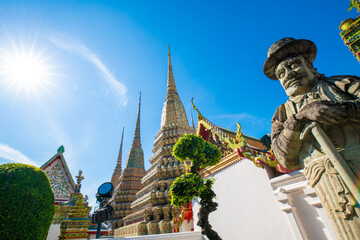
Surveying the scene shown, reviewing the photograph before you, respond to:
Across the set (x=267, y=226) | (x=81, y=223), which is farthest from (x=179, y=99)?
(x=267, y=226)

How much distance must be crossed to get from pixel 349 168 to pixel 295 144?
0.44m

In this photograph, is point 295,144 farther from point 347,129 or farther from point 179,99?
point 179,99

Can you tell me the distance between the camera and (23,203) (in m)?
3.75

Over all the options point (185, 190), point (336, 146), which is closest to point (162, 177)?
point (185, 190)

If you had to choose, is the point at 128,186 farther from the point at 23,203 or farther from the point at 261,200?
the point at 261,200

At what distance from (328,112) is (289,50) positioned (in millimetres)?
1027

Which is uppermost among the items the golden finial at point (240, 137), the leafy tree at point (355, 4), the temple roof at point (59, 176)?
the leafy tree at point (355, 4)

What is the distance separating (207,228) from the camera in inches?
147

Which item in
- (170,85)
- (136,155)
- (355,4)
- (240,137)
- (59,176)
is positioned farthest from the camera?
(136,155)

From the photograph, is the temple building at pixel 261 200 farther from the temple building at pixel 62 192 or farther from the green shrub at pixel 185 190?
the temple building at pixel 62 192

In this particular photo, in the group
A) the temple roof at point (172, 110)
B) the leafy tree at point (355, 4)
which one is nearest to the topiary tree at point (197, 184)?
the leafy tree at point (355, 4)

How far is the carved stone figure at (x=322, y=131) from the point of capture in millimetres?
1451

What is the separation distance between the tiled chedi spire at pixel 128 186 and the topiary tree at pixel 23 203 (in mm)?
15393

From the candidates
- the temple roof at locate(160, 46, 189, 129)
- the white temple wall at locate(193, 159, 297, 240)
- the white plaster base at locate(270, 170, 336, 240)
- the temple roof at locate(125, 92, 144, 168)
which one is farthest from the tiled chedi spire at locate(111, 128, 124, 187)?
the white plaster base at locate(270, 170, 336, 240)
